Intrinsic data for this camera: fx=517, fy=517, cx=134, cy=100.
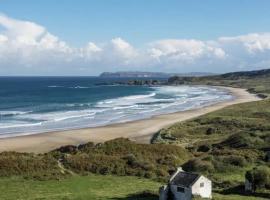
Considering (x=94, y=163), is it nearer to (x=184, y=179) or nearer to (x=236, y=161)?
(x=236, y=161)

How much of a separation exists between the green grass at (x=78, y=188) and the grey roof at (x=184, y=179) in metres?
2.26

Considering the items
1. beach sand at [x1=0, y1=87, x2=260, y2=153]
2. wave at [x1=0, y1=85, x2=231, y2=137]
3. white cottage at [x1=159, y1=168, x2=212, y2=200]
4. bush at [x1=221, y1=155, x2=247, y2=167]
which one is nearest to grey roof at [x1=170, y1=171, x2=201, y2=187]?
white cottage at [x1=159, y1=168, x2=212, y2=200]

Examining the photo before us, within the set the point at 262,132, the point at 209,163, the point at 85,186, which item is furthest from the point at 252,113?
the point at 85,186

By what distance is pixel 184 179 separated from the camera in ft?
114

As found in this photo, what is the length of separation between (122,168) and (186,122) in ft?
122

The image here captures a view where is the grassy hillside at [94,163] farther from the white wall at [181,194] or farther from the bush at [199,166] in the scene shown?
the white wall at [181,194]

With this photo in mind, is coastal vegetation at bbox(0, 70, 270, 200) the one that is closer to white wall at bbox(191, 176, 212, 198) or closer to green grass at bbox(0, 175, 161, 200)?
green grass at bbox(0, 175, 161, 200)

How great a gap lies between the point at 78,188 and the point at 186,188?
10087mm

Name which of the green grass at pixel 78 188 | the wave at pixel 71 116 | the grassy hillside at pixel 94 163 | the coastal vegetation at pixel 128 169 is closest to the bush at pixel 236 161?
the coastal vegetation at pixel 128 169

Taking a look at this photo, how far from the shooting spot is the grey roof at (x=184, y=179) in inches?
1344

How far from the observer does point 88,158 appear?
4919cm

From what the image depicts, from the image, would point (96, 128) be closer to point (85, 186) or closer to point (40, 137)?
point (40, 137)

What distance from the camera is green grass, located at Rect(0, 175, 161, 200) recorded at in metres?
36.8

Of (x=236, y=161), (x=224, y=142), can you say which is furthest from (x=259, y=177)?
(x=224, y=142)
